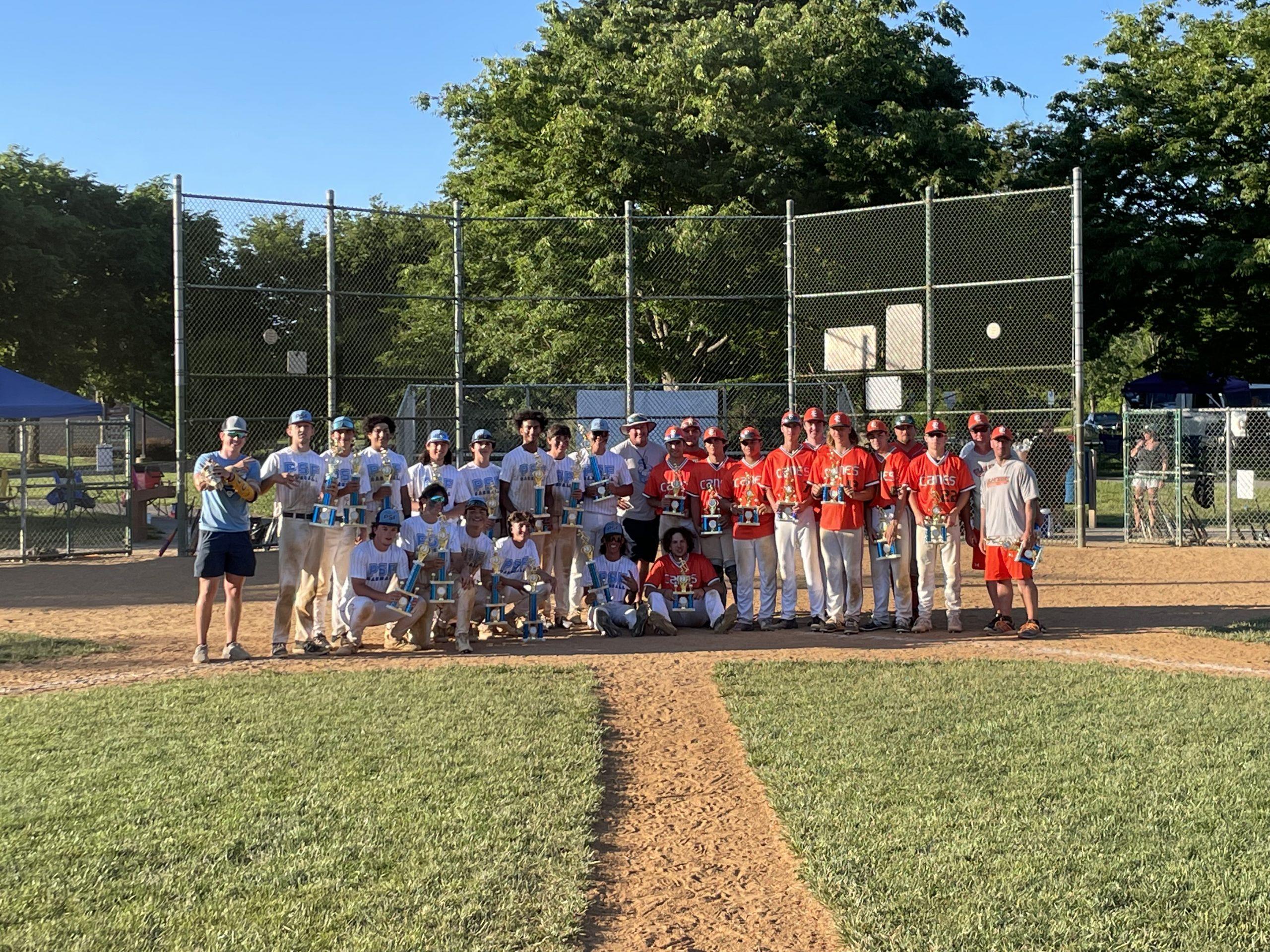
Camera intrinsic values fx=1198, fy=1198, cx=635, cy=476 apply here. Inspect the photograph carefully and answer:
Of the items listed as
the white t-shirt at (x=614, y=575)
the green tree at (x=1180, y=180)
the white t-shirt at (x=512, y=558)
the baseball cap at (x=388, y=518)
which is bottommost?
the white t-shirt at (x=614, y=575)

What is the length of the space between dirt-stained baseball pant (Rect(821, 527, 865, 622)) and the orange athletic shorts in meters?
1.06

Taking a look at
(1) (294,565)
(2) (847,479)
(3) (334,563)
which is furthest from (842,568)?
(1) (294,565)

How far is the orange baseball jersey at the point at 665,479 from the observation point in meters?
10.7

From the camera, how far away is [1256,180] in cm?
2270

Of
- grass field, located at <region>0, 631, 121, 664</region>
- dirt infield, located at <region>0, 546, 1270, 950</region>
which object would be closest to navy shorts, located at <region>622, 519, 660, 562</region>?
dirt infield, located at <region>0, 546, 1270, 950</region>

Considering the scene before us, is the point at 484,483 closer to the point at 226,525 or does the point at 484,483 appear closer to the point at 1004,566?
the point at 226,525

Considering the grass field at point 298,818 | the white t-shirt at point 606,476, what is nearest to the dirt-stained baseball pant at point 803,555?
the white t-shirt at point 606,476

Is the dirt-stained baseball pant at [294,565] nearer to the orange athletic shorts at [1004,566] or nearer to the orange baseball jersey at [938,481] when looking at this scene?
the orange baseball jersey at [938,481]

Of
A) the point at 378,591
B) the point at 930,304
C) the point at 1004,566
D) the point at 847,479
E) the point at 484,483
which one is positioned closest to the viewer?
the point at 378,591

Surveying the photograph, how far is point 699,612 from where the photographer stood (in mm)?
10648

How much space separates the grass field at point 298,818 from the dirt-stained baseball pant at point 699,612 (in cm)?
288

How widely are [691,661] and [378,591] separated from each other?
8.48ft

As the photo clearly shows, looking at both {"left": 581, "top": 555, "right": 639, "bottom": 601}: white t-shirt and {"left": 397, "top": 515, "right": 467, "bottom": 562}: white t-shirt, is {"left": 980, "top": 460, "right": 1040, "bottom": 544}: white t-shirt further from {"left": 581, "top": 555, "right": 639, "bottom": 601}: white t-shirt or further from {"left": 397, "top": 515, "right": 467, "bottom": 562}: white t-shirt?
{"left": 397, "top": 515, "right": 467, "bottom": 562}: white t-shirt

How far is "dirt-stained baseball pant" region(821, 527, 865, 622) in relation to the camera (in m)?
10.2
